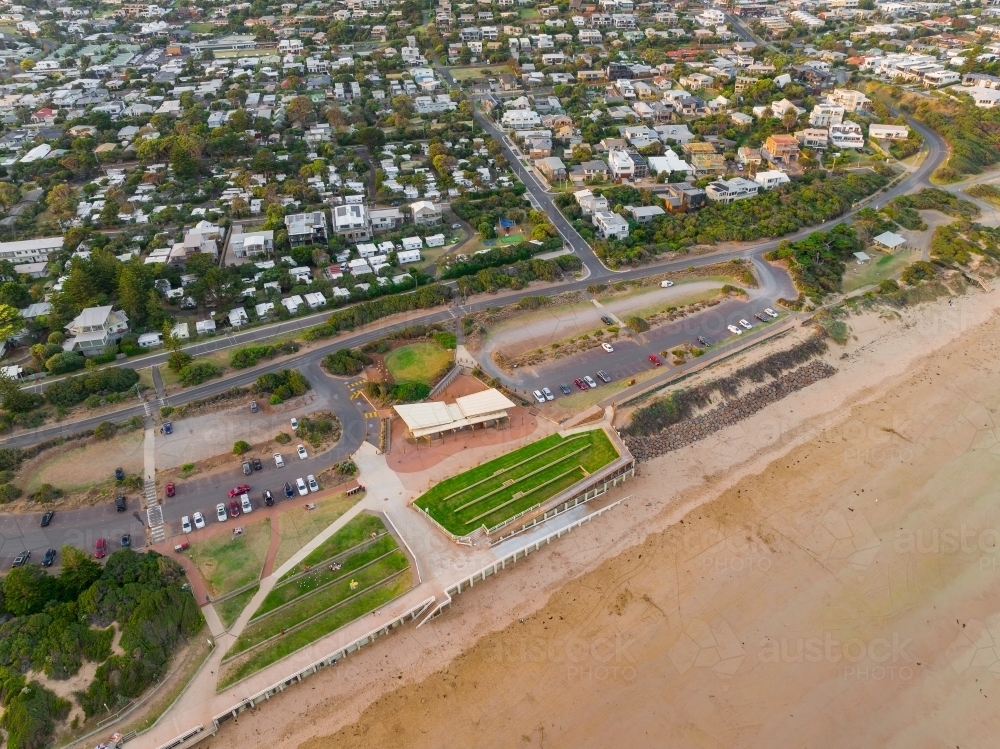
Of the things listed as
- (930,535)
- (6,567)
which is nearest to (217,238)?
(6,567)

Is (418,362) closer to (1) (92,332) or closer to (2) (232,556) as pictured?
(2) (232,556)

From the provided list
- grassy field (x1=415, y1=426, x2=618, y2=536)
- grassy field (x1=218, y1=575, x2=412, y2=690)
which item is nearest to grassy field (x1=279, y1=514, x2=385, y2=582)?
grassy field (x1=415, y1=426, x2=618, y2=536)

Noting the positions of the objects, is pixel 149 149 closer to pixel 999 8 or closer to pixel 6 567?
pixel 6 567

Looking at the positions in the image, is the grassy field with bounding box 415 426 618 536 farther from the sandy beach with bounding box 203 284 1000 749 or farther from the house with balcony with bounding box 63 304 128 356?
the house with balcony with bounding box 63 304 128 356

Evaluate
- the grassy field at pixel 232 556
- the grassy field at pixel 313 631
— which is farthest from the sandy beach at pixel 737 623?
the grassy field at pixel 232 556

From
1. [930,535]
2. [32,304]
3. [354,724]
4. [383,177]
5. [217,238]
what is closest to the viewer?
[354,724]

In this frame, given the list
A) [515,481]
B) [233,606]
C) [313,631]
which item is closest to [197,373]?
[233,606]

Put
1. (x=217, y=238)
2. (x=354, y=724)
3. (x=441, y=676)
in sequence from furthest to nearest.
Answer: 1. (x=217, y=238)
2. (x=441, y=676)
3. (x=354, y=724)
